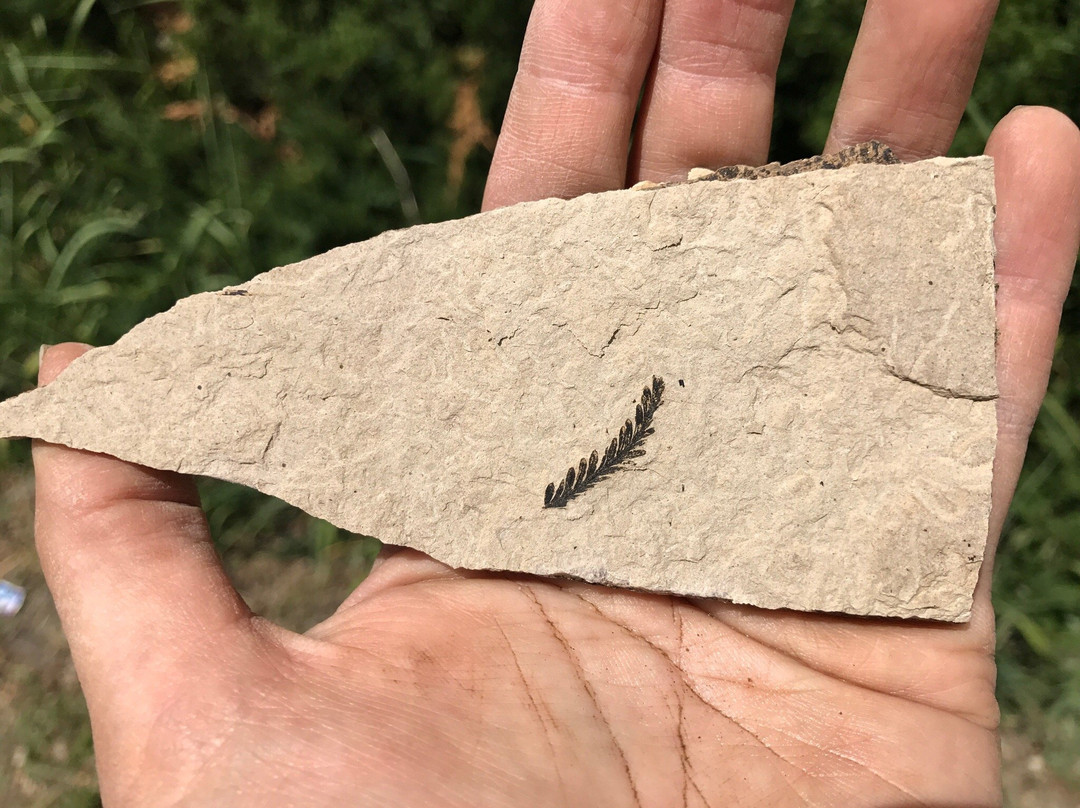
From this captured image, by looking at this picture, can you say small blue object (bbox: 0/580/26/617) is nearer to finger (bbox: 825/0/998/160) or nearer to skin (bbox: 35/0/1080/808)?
skin (bbox: 35/0/1080/808)

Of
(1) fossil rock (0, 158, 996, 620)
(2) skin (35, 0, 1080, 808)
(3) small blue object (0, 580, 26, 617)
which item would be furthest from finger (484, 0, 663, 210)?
(3) small blue object (0, 580, 26, 617)

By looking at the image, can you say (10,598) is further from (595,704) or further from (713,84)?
(713,84)

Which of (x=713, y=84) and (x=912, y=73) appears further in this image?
(x=713, y=84)

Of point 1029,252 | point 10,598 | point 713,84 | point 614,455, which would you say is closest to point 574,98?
point 713,84

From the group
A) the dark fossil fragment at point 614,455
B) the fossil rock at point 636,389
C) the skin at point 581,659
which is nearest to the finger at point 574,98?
the skin at point 581,659

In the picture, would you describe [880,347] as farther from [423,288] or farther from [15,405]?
[15,405]

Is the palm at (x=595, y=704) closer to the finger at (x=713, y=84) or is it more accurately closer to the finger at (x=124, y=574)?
the finger at (x=124, y=574)

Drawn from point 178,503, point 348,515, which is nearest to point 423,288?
point 348,515
